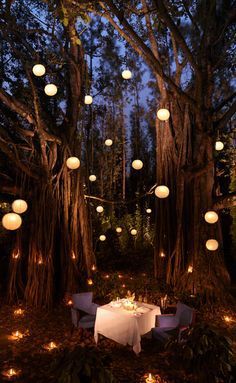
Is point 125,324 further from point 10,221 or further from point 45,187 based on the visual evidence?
point 45,187

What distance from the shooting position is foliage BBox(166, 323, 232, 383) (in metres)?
2.68

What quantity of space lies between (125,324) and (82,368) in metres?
1.85

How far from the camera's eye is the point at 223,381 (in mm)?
2695

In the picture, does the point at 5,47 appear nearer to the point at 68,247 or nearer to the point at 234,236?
the point at 68,247

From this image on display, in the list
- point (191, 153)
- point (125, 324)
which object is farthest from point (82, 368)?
point (191, 153)

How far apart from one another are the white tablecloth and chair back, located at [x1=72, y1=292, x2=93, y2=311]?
0.82 meters

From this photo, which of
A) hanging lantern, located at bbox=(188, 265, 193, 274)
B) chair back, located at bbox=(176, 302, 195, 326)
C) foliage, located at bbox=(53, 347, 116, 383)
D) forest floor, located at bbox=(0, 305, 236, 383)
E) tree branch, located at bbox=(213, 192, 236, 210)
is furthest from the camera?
hanging lantern, located at bbox=(188, 265, 193, 274)

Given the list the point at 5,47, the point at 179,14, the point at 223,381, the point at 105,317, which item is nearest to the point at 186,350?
the point at 223,381

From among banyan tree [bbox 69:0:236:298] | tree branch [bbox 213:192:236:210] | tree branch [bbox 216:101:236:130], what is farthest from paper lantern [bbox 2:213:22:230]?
tree branch [bbox 216:101:236:130]

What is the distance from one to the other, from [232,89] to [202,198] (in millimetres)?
4270

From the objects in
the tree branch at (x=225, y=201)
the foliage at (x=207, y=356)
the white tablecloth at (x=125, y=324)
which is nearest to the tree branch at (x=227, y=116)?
the tree branch at (x=225, y=201)

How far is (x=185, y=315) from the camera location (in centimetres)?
429

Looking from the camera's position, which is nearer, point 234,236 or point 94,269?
point 94,269

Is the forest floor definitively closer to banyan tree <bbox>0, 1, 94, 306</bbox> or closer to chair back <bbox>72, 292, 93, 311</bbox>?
chair back <bbox>72, 292, 93, 311</bbox>
